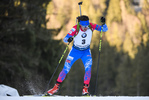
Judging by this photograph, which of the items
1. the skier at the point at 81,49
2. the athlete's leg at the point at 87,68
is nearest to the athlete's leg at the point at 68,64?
the skier at the point at 81,49

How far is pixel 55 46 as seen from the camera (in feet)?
Answer: 59.3

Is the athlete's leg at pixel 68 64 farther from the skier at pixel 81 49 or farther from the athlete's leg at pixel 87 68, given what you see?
the athlete's leg at pixel 87 68

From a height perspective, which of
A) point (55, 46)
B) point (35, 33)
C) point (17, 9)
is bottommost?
point (55, 46)

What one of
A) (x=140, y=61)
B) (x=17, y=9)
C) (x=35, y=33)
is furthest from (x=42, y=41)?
(x=140, y=61)

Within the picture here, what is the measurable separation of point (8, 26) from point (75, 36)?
8431mm

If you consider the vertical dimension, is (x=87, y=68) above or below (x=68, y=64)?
below

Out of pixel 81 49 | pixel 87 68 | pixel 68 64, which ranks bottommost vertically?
pixel 87 68

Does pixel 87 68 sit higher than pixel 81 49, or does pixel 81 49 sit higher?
pixel 81 49

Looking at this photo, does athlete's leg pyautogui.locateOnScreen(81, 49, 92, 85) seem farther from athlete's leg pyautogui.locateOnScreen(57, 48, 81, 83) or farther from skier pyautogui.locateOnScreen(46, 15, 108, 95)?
athlete's leg pyautogui.locateOnScreen(57, 48, 81, 83)

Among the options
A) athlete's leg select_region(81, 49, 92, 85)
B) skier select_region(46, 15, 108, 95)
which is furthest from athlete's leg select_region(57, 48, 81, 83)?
athlete's leg select_region(81, 49, 92, 85)

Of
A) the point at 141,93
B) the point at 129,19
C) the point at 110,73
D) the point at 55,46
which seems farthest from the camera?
the point at 129,19

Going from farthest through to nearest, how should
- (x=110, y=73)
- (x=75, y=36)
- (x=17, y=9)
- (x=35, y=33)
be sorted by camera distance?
(x=110, y=73) < (x=35, y=33) < (x=17, y=9) < (x=75, y=36)

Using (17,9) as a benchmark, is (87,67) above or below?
below

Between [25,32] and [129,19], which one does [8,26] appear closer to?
[25,32]
